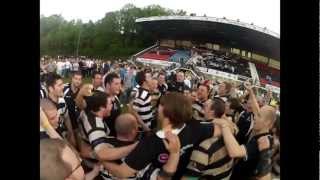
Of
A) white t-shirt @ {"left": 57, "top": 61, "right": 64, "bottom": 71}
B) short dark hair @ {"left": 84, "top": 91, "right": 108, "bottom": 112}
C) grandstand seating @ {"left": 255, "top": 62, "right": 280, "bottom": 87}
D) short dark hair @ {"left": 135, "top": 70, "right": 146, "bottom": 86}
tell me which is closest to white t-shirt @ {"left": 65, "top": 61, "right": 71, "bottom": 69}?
white t-shirt @ {"left": 57, "top": 61, "right": 64, "bottom": 71}

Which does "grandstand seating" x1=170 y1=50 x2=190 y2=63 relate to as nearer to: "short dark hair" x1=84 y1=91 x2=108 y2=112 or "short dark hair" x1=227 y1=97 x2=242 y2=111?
"short dark hair" x1=227 y1=97 x2=242 y2=111

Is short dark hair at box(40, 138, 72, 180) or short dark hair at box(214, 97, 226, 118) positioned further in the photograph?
short dark hair at box(214, 97, 226, 118)

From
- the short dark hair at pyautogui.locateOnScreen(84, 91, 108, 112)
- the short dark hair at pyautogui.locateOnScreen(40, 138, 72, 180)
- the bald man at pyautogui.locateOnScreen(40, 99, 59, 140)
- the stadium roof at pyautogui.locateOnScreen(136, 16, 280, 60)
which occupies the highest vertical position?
the stadium roof at pyautogui.locateOnScreen(136, 16, 280, 60)

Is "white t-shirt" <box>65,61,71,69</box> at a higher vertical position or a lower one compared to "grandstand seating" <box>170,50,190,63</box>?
lower

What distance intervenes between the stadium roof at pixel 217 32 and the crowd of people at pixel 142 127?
22 cm

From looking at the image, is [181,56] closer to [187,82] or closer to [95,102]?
[187,82]

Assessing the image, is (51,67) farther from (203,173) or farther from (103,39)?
(203,173)

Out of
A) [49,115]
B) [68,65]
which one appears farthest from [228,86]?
[49,115]

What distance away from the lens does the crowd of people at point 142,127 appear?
2486 millimetres

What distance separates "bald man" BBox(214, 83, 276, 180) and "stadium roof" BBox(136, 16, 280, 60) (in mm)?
243

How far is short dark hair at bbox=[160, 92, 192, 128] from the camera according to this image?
8.32ft

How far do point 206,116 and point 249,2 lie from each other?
69cm

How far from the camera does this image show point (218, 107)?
102 inches
